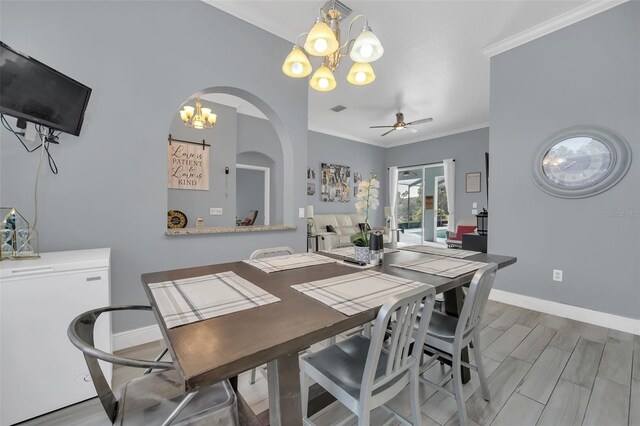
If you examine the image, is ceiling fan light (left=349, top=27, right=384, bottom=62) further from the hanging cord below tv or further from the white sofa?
the white sofa

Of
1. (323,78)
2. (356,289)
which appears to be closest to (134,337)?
(356,289)

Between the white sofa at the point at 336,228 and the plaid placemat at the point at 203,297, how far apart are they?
4.52m

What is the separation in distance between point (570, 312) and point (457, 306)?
1.92 meters

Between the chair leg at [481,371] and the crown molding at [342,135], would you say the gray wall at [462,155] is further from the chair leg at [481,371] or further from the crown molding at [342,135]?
the chair leg at [481,371]

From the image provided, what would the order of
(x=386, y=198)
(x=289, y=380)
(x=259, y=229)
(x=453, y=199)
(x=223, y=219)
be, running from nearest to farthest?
1. (x=289, y=380)
2. (x=259, y=229)
3. (x=223, y=219)
4. (x=453, y=199)
5. (x=386, y=198)

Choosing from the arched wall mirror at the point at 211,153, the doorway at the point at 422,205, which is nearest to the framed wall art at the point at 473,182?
the doorway at the point at 422,205

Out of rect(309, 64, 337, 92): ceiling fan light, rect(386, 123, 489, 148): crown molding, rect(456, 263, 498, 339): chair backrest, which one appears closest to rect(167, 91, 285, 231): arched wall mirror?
rect(309, 64, 337, 92): ceiling fan light

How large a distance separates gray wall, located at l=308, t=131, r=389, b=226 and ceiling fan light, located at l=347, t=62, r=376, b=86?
4676mm

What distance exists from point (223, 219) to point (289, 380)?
4.06 metres

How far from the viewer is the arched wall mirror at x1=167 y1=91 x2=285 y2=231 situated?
400 cm

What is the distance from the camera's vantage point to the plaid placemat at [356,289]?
0.93m

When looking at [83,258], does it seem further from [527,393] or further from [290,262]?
[527,393]

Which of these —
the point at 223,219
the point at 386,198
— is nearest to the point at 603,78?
the point at 223,219

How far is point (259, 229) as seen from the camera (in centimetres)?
267
